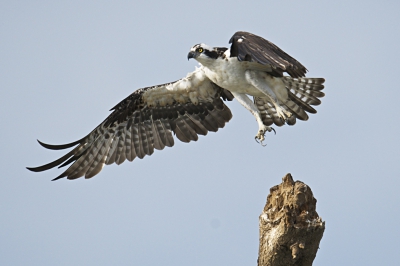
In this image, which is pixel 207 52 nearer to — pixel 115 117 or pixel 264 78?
pixel 264 78

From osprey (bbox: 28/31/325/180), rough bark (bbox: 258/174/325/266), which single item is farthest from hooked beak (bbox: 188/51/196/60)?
rough bark (bbox: 258/174/325/266)

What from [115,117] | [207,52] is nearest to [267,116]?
[207,52]

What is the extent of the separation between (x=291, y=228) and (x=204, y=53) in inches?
184

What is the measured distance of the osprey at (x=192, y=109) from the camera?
495 inches

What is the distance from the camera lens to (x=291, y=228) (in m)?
8.84

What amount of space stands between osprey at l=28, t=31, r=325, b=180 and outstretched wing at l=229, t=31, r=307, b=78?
132cm

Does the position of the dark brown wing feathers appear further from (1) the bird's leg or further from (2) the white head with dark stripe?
(2) the white head with dark stripe

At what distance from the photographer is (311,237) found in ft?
29.1

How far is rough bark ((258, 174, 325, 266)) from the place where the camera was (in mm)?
8859

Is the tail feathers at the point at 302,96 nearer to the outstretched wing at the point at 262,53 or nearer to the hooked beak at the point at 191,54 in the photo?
the hooked beak at the point at 191,54

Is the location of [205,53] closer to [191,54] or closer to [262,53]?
[191,54]

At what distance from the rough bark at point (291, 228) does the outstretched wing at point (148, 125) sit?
4.93 metres

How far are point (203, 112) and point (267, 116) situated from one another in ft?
4.28

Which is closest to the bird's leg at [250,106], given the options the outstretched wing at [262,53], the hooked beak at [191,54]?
the hooked beak at [191,54]
